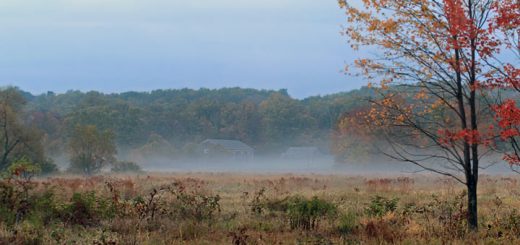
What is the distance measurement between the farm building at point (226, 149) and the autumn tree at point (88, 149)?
64679 millimetres

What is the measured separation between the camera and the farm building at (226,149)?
114 m

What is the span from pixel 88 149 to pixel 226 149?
66.6m

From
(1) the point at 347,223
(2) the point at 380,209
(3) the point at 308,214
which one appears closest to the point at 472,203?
(2) the point at 380,209

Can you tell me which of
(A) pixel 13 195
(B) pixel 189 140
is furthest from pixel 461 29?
(B) pixel 189 140

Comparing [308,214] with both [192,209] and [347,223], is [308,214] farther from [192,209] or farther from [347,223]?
[192,209]

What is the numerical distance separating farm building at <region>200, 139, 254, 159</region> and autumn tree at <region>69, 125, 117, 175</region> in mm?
64679

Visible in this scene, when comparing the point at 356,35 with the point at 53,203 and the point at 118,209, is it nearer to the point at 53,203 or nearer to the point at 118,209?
the point at 118,209

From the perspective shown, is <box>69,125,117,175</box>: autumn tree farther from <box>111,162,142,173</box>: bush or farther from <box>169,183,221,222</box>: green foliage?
<box>169,183,221,222</box>: green foliage

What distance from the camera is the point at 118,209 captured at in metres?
11.9

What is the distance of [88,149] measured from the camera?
4800cm

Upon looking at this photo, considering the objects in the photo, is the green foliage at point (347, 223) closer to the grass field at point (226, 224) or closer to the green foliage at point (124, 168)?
the grass field at point (226, 224)

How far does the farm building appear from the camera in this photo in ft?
373

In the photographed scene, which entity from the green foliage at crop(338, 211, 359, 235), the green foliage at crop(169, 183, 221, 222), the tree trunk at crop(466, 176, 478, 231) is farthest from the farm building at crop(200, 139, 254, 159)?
the tree trunk at crop(466, 176, 478, 231)

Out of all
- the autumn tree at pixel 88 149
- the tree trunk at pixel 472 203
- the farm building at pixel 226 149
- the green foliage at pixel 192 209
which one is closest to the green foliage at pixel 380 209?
the tree trunk at pixel 472 203
